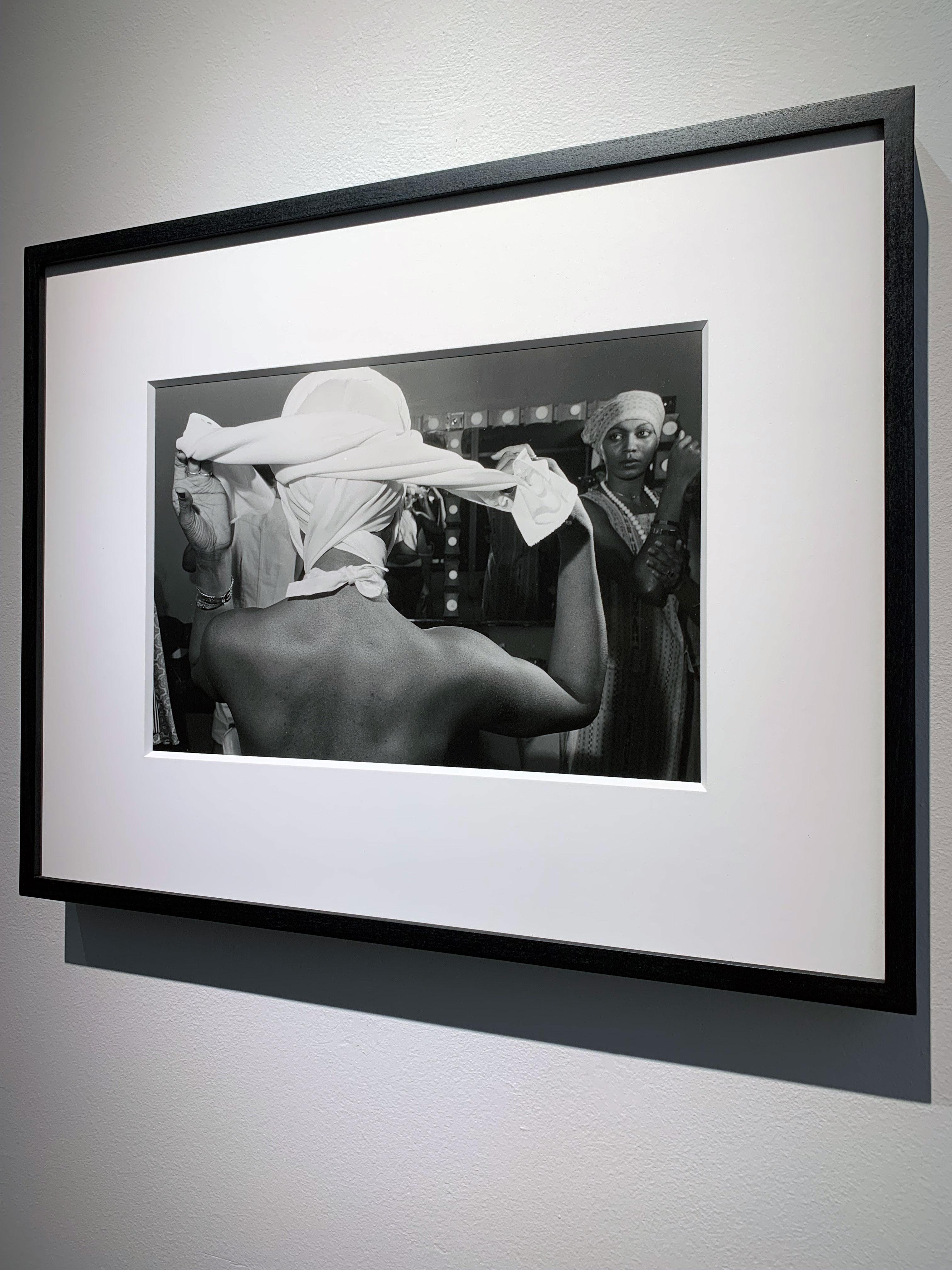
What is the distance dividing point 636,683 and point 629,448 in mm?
166

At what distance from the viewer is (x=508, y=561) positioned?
2.14ft

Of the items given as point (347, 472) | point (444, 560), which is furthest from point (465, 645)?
point (347, 472)

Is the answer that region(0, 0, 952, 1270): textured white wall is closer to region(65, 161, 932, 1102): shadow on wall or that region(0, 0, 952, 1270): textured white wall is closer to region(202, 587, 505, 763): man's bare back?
region(65, 161, 932, 1102): shadow on wall

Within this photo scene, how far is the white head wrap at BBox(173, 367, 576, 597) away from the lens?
2.19ft

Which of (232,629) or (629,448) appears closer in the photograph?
(629,448)

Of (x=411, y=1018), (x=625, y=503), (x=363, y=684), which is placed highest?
(x=625, y=503)

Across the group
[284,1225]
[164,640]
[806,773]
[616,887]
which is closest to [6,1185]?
[284,1225]

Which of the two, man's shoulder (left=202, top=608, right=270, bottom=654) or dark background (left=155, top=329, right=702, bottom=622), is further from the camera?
man's shoulder (left=202, top=608, right=270, bottom=654)

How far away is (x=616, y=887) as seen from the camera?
0.62 m

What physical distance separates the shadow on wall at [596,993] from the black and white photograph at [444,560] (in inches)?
6.4

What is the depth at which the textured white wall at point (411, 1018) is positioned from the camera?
60 cm

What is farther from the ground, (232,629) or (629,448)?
(629,448)

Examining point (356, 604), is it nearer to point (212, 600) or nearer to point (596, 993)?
point (212, 600)

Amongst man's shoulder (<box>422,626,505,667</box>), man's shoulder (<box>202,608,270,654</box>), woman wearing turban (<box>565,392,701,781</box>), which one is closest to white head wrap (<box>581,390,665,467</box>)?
woman wearing turban (<box>565,392,701,781</box>)
